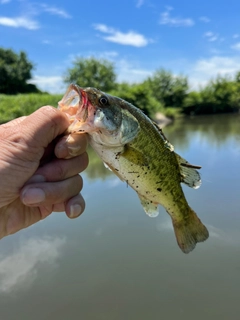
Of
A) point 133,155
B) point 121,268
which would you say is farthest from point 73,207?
point 121,268

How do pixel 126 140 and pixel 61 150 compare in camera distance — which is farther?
pixel 61 150

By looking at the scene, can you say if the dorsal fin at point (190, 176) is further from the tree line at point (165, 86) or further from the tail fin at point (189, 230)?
the tree line at point (165, 86)

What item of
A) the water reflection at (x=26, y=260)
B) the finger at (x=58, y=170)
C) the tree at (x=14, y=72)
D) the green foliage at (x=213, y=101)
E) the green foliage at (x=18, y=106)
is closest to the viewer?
the finger at (x=58, y=170)

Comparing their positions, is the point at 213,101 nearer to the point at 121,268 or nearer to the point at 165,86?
the point at 165,86

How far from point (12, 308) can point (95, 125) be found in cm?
446

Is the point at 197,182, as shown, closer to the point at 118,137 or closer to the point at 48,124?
the point at 118,137

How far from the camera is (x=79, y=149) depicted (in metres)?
2.23

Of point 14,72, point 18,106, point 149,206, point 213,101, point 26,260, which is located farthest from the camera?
point 14,72

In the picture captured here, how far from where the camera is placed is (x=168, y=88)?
169 ft

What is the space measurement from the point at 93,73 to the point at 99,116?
4930cm

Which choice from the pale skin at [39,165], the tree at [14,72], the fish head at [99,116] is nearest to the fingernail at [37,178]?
the pale skin at [39,165]

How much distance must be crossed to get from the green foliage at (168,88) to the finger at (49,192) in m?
48.3

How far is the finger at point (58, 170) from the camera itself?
2.28m

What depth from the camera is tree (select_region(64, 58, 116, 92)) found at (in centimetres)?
4847
